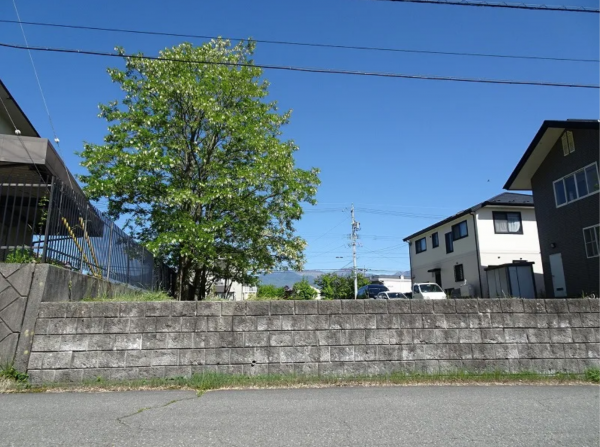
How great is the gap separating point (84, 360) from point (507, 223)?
24.3m

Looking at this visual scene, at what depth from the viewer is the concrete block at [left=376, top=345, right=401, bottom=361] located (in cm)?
638

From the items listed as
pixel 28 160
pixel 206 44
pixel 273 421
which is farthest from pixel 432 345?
pixel 206 44

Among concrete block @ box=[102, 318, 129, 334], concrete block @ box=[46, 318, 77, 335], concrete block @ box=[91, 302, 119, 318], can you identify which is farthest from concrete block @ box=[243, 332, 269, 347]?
concrete block @ box=[46, 318, 77, 335]

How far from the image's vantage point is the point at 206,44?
1323 cm

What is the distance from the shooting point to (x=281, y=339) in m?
6.28

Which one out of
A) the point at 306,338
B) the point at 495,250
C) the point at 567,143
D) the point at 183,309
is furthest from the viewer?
the point at 495,250

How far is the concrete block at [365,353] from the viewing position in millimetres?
6336

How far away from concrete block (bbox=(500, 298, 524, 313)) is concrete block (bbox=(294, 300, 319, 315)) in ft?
10.1

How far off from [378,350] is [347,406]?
176 centimetres

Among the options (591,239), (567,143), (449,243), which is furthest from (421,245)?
(591,239)

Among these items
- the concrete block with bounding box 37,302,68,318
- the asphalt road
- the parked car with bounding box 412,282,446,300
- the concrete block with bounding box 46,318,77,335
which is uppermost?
the parked car with bounding box 412,282,446,300

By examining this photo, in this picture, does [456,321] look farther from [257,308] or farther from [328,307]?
[257,308]

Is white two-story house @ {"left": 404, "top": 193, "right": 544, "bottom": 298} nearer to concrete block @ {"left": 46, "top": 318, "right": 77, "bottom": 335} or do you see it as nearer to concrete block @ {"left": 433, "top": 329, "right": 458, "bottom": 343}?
concrete block @ {"left": 433, "top": 329, "right": 458, "bottom": 343}

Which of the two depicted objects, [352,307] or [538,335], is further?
[538,335]
